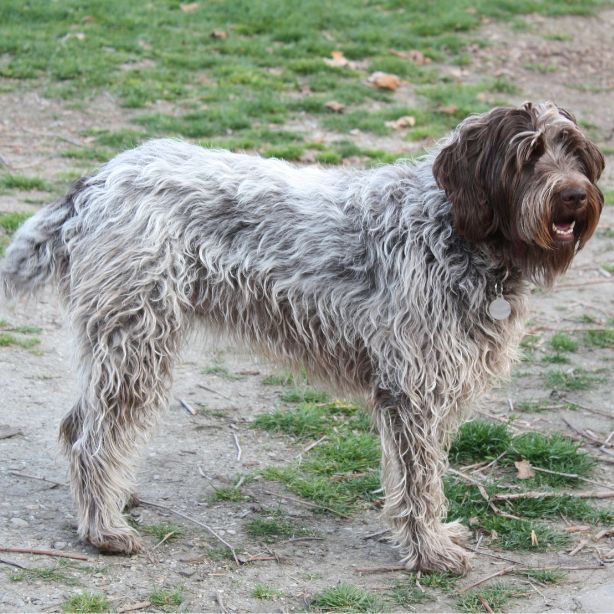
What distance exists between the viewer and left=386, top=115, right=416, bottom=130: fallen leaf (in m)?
10.9

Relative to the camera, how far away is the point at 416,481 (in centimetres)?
492

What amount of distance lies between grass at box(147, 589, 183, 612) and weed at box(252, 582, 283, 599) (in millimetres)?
327

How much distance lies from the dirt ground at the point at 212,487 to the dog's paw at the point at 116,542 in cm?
5

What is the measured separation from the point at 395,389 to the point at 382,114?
22.1 ft

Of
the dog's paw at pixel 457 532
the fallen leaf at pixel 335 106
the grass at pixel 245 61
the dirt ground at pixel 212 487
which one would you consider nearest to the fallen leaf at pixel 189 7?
the grass at pixel 245 61

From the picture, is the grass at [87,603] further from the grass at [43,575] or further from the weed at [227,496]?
the weed at [227,496]

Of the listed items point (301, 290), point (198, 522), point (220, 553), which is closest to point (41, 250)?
point (301, 290)

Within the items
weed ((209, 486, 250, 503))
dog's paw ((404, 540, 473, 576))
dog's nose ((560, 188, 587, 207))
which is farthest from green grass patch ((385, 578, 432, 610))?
dog's nose ((560, 188, 587, 207))

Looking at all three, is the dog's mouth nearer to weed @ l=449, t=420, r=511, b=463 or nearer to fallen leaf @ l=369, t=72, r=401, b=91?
weed @ l=449, t=420, r=511, b=463

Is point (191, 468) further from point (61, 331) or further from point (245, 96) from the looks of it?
point (245, 96)

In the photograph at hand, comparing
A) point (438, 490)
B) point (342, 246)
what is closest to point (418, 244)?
point (342, 246)

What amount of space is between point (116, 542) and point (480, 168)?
2335 mm

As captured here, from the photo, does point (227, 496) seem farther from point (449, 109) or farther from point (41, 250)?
point (449, 109)

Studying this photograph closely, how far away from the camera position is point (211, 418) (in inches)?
250
